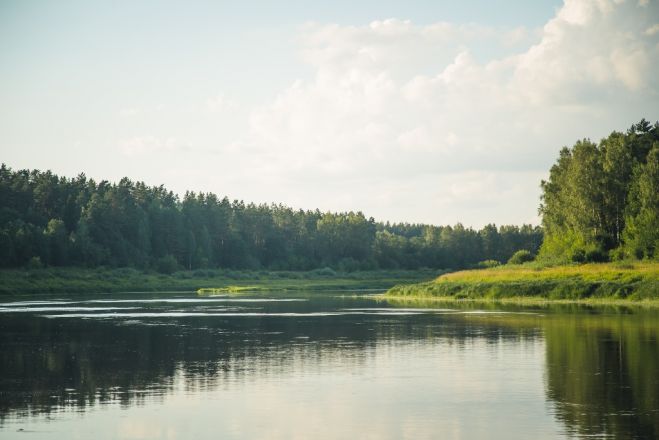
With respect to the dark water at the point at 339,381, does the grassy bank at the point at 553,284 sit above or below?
above

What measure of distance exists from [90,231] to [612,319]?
141 meters

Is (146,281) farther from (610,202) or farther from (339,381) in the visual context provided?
(339,381)

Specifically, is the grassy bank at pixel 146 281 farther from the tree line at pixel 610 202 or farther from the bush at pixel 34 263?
the tree line at pixel 610 202

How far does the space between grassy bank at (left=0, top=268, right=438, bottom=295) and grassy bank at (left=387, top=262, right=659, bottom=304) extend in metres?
61.8

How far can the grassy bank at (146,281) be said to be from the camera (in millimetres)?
135500

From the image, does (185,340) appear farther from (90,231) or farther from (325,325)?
(90,231)

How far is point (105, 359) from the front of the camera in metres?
39.1

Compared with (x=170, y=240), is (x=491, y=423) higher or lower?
lower

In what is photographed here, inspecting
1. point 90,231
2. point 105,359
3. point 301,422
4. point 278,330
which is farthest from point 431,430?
point 90,231

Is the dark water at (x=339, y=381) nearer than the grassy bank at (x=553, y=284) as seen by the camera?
Yes

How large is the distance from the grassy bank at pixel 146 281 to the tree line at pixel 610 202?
5490 cm

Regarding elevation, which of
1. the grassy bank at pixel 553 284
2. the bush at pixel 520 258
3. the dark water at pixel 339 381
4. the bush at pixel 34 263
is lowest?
the dark water at pixel 339 381

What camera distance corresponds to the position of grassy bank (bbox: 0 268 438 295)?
136 metres

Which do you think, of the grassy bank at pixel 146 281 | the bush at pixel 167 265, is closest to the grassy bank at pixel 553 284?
the grassy bank at pixel 146 281
